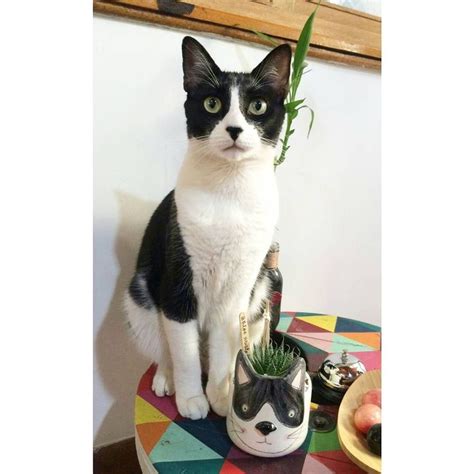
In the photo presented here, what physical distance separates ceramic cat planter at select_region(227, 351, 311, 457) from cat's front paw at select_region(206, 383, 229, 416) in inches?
3.7

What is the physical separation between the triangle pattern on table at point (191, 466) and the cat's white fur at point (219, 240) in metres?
0.10

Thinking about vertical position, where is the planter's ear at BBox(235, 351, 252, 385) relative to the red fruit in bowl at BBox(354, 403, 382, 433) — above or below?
above

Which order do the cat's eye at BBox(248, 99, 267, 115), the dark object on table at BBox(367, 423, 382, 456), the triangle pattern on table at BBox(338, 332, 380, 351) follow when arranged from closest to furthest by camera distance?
the dark object on table at BBox(367, 423, 382, 456)
the cat's eye at BBox(248, 99, 267, 115)
the triangle pattern on table at BBox(338, 332, 380, 351)

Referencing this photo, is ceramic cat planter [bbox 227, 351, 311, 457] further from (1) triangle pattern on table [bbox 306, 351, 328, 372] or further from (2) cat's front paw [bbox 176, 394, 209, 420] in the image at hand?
(1) triangle pattern on table [bbox 306, 351, 328, 372]

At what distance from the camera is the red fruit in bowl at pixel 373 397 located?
0.60 metres

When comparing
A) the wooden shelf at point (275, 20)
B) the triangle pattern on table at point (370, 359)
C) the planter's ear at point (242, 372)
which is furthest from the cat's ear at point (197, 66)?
the triangle pattern on table at point (370, 359)

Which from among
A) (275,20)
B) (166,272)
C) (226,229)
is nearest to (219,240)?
(226,229)

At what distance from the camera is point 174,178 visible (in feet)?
3.17

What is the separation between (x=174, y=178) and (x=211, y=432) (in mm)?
571

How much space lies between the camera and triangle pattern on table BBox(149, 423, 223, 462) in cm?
58

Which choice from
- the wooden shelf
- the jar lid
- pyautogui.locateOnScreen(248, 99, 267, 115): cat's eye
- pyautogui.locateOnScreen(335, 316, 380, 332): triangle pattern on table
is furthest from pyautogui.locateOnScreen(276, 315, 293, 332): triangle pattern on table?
the wooden shelf
